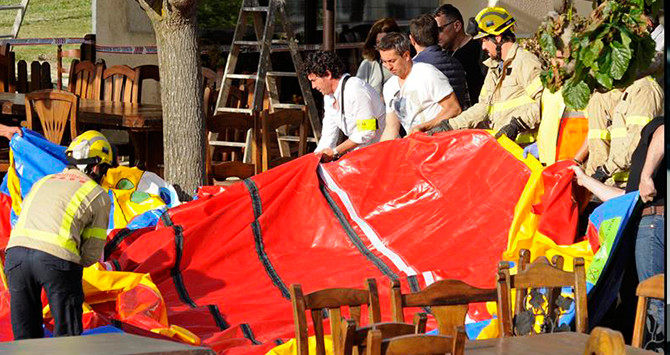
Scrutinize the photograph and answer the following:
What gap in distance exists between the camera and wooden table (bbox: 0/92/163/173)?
9.57 metres

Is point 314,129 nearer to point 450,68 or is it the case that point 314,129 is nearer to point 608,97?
point 450,68

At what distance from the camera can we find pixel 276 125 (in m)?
9.41

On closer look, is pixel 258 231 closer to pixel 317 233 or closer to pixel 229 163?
pixel 317 233

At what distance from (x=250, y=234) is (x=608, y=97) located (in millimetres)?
2603

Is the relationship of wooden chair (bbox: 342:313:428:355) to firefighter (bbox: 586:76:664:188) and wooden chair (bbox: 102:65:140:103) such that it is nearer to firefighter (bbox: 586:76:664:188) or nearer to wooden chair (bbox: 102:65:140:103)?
firefighter (bbox: 586:76:664:188)

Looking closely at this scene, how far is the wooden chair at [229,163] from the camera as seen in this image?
8.95 meters

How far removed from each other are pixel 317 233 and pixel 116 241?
128cm

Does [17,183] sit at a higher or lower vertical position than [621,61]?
lower

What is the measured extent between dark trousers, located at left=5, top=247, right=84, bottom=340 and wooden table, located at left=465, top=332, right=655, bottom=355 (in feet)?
6.56

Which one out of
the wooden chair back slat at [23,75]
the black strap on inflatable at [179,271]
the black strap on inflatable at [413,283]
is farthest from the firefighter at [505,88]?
the wooden chair back slat at [23,75]

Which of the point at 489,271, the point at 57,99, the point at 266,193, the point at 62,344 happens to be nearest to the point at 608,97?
the point at 489,271

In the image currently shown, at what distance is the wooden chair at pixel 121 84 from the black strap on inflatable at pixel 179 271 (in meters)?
4.64

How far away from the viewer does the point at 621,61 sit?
12.9 ft

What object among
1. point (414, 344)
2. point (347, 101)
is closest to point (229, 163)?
point (347, 101)
